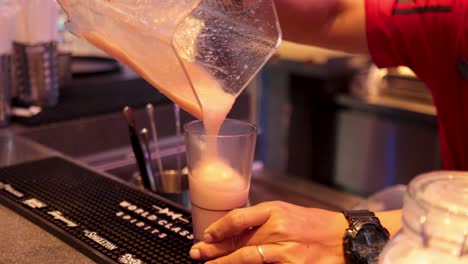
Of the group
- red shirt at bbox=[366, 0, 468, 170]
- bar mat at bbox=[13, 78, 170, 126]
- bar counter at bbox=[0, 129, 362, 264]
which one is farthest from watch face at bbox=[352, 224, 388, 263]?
bar mat at bbox=[13, 78, 170, 126]

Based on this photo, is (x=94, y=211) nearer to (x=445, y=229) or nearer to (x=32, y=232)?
(x=32, y=232)

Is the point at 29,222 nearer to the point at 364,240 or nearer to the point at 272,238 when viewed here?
the point at 272,238

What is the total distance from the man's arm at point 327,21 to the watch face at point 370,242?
60 centimetres

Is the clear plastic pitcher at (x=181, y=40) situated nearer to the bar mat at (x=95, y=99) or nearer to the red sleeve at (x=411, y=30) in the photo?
the red sleeve at (x=411, y=30)

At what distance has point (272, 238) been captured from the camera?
30.2 inches

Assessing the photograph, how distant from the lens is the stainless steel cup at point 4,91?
4.58ft

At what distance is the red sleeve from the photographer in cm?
117

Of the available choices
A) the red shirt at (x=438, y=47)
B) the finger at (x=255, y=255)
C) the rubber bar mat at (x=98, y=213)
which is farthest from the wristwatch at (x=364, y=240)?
the red shirt at (x=438, y=47)

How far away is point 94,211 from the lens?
3.14 feet

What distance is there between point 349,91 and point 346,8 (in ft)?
5.50

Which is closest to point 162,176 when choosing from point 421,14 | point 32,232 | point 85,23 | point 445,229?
point 32,232

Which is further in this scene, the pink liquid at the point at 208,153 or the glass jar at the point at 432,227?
the pink liquid at the point at 208,153

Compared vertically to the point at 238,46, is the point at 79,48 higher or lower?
lower

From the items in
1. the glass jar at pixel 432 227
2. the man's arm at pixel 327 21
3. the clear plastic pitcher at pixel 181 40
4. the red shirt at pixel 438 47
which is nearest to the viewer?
the glass jar at pixel 432 227
